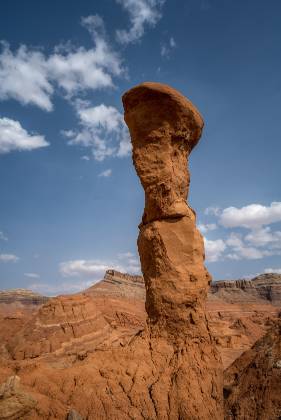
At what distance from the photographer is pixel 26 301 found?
6253 centimetres

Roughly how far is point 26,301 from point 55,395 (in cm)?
6114

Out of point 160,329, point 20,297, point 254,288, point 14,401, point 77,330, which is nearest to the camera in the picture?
point 14,401

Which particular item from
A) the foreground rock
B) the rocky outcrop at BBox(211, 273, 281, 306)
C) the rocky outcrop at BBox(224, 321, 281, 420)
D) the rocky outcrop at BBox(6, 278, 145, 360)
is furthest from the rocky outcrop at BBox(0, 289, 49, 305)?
the rocky outcrop at BBox(224, 321, 281, 420)

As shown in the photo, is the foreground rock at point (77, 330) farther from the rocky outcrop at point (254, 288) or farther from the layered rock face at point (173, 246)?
the rocky outcrop at point (254, 288)

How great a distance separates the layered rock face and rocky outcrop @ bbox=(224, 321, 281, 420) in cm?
63

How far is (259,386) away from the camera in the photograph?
7320 millimetres

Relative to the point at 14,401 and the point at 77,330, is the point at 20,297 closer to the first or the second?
the point at 77,330

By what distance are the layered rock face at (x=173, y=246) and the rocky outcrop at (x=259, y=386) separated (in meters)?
Result: 0.63

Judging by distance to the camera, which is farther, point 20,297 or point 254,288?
point 254,288

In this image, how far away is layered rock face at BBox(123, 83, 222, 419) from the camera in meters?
6.85

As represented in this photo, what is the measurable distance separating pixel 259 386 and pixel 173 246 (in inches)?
135

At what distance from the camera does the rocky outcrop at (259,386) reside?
22.3 feet

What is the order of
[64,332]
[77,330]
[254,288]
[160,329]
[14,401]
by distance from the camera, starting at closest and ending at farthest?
[14,401] < [160,329] < [64,332] < [77,330] < [254,288]

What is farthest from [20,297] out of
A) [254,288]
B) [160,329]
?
[160,329]
